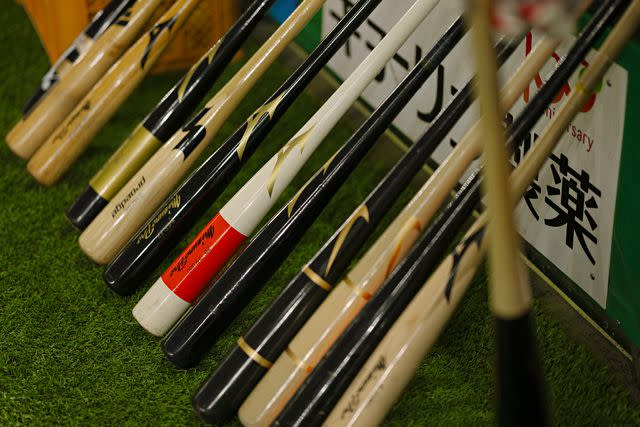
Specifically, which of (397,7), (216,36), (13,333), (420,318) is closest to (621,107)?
(420,318)

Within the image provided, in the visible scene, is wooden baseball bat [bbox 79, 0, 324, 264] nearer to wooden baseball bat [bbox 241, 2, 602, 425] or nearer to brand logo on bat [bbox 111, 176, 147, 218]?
brand logo on bat [bbox 111, 176, 147, 218]

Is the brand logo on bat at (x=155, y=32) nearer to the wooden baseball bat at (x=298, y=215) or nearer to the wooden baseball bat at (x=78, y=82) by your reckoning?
the wooden baseball bat at (x=78, y=82)

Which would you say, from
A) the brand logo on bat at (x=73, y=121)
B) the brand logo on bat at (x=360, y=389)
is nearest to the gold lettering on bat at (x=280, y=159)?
the brand logo on bat at (x=360, y=389)

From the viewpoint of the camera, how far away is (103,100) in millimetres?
1541

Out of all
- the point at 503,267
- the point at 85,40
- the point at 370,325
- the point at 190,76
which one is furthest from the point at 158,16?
the point at 503,267

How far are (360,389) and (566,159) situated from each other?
0.45 meters

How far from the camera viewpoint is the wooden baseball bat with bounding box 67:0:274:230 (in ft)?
4.53

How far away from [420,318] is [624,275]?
338 mm

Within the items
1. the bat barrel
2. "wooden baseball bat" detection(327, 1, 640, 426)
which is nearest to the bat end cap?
the bat barrel

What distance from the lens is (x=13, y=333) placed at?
1.34 m

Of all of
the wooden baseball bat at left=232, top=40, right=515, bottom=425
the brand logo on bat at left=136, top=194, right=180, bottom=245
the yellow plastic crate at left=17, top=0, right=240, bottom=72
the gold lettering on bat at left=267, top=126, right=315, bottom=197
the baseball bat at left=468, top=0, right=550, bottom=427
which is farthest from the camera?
the yellow plastic crate at left=17, top=0, right=240, bottom=72

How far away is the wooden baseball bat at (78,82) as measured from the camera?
1.57 metres

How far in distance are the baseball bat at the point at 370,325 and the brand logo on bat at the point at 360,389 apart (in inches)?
1.2

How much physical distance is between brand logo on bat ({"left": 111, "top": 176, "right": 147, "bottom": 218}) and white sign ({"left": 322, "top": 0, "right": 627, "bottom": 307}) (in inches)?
19.0
